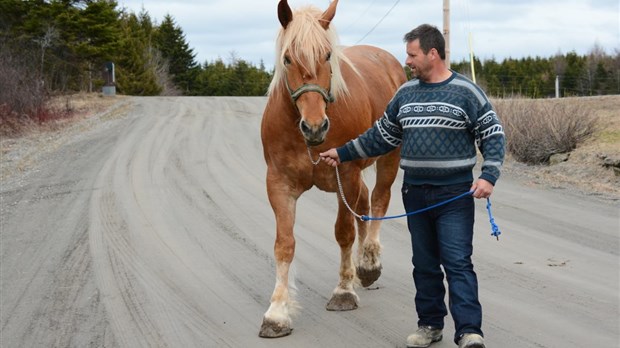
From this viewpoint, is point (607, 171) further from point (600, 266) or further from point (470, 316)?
point (470, 316)

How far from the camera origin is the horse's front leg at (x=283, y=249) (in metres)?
5.28

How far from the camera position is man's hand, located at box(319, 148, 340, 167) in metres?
5.21

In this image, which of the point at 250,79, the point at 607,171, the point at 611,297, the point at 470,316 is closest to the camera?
the point at 470,316

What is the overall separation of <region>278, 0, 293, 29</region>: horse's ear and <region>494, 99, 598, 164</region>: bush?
9570 millimetres

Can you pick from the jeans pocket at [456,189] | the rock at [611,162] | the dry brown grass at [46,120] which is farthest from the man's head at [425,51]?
the dry brown grass at [46,120]

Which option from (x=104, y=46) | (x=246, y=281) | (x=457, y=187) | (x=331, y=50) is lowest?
(x=246, y=281)

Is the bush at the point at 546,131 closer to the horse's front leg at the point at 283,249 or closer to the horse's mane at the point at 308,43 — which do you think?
the horse's mane at the point at 308,43

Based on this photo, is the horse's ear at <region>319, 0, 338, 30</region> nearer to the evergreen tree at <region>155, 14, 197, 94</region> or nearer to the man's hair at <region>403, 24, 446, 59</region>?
the man's hair at <region>403, 24, 446, 59</region>

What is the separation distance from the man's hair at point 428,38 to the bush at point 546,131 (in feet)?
32.6

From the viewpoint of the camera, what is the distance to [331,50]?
5.34m

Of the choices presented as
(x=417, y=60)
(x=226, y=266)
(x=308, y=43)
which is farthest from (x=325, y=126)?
(x=226, y=266)

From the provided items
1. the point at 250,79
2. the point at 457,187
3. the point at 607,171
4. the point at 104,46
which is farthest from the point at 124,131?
the point at 250,79

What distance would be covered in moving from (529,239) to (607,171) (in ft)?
15.1

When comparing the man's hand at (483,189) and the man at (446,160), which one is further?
the man at (446,160)
